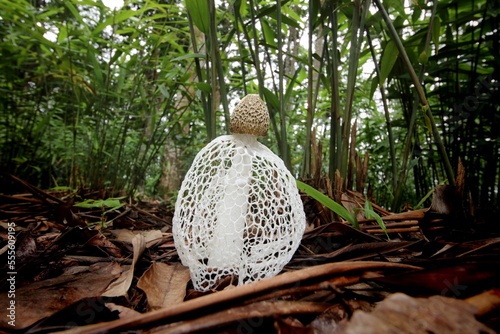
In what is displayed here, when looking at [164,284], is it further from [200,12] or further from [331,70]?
[331,70]

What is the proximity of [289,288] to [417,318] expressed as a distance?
9.5 inches

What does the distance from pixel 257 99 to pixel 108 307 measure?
0.69m

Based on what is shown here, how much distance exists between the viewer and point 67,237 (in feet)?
3.97

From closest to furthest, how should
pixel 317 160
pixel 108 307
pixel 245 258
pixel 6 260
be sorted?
pixel 108 307, pixel 245 258, pixel 6 260, pixel 317 160

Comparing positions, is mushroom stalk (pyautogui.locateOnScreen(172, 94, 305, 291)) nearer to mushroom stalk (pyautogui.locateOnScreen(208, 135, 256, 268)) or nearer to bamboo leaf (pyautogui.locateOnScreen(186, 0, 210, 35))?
mushroom stalk (pyautogui.locateOnScreen(208, 135, 256, 268))

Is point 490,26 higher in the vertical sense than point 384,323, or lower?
higher

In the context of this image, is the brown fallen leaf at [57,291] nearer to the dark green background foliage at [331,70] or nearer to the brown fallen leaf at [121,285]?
the brown fallen leaf at [121,285]

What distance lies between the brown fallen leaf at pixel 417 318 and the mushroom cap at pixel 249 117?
61cm

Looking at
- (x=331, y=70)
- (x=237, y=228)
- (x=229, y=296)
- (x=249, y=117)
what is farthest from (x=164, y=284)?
(x=331, y=70)

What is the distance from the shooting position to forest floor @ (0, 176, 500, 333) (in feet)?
1.77

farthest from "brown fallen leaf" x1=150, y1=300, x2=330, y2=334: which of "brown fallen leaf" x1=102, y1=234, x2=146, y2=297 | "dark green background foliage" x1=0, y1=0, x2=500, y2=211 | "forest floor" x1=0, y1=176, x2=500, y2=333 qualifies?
"dark green background foliage" x1=0, y1=0, x2=500, y2=211

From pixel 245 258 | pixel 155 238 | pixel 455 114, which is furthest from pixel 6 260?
pixel 455 114

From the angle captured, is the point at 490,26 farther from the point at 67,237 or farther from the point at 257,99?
the point at 67,237

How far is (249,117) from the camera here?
0.98 metres
